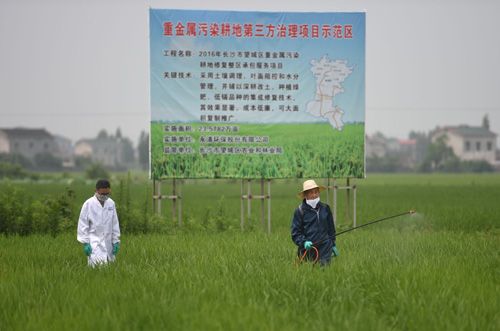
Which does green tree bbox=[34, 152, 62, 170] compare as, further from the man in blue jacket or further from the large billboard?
the man in blue jacket

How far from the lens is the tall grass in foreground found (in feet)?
15.3

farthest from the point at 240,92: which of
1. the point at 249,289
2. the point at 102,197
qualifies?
the point at 249,289

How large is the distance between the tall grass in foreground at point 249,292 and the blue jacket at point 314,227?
1.17 ft

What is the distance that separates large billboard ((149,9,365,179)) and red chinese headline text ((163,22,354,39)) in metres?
0.02

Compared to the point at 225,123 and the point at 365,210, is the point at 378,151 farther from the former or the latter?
the point at 225,123

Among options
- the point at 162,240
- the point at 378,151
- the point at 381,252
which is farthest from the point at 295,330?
the point at 378,151

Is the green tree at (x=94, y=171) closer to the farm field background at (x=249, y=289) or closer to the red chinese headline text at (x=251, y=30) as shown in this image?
the red chinese headline text at (x=251, y=30)

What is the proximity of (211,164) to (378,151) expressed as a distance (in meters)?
69.8

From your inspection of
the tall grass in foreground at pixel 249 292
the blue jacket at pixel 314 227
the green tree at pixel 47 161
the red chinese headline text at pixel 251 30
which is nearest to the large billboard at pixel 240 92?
the red chinese headline text at pixel 251 30

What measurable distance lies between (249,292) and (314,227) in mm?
1550

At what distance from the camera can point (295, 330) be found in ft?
14.6

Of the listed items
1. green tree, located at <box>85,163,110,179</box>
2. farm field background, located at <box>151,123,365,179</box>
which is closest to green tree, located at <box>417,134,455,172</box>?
green tree, located at <box>85,163,110,179</box>

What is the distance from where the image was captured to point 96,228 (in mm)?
7250

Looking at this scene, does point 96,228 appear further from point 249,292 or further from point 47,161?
point 47,161
